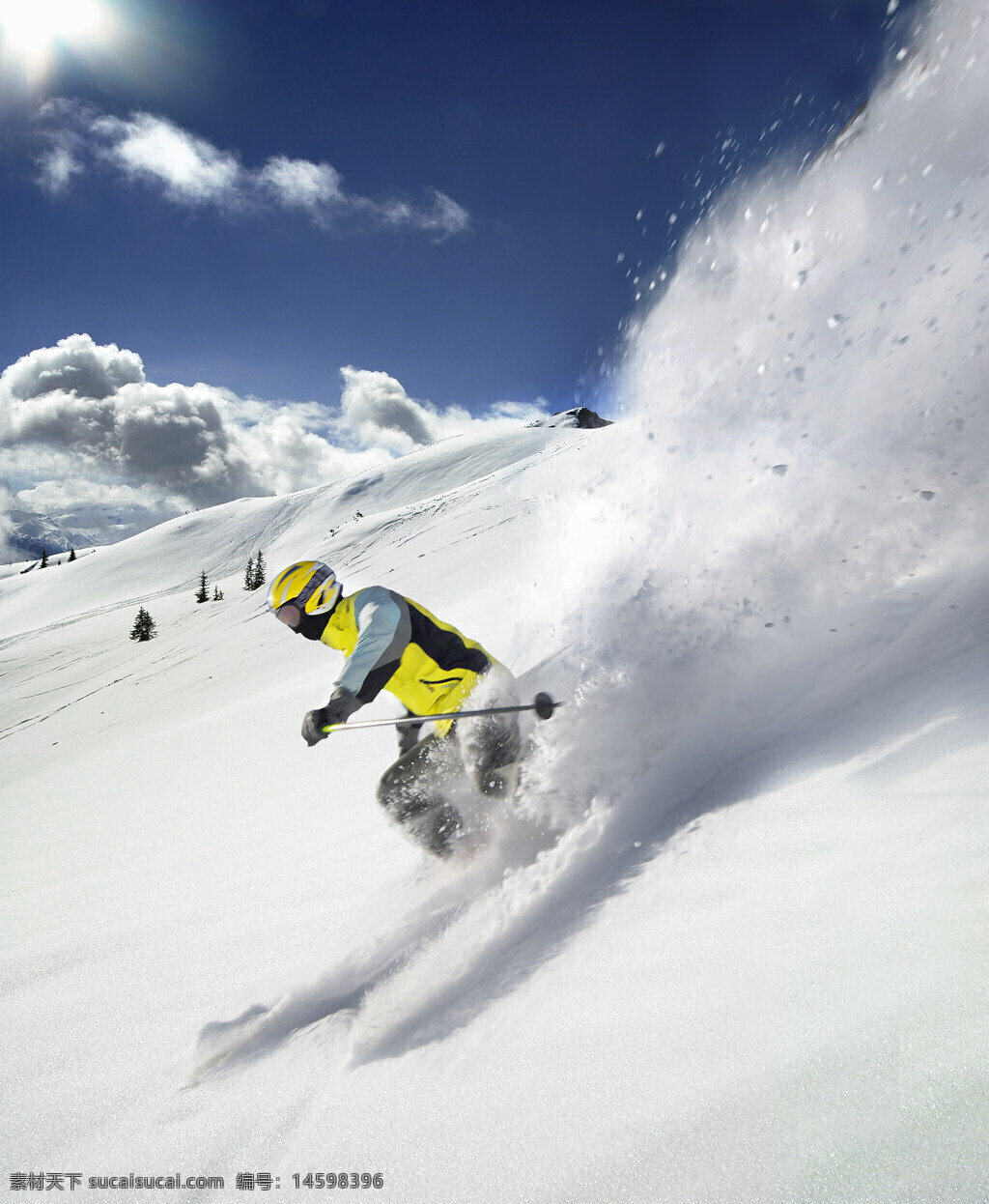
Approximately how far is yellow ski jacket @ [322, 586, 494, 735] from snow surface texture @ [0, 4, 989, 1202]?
Result: 2.30 feet

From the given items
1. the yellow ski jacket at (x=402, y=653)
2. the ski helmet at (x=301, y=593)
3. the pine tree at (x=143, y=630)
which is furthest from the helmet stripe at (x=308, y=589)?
the pine tree at (x=143, y=630)

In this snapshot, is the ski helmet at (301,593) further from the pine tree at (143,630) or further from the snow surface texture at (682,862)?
the pine tree at (143,630)

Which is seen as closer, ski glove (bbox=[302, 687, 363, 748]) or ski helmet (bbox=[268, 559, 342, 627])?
ski glove (bbox=[302, 687, 363, 748])

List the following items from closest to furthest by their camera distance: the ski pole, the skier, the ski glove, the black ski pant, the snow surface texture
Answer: the snow surface texture → the ski glove → the ski pole → the skier → the black ski pant

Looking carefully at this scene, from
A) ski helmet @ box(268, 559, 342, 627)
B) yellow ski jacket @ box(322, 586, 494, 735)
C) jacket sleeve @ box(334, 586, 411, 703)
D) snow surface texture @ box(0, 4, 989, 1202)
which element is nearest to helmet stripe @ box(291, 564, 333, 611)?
ski helmet @ box(268, 559, 342, 627)

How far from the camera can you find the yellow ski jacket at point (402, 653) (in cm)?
351

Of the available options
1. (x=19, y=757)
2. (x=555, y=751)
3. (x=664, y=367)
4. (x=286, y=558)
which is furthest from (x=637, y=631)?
(x=286, y=558)

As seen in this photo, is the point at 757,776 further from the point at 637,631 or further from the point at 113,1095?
the point at 113,1095

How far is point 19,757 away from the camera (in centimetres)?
1362

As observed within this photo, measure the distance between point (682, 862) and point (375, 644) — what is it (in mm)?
1958

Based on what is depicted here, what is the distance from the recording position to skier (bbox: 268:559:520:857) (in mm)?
3578

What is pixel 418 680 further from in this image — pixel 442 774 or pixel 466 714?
pixel 442 774

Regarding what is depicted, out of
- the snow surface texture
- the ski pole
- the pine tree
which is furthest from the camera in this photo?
the pine tree

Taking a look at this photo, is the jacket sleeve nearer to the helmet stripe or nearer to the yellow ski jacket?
the yellow ski jacket
